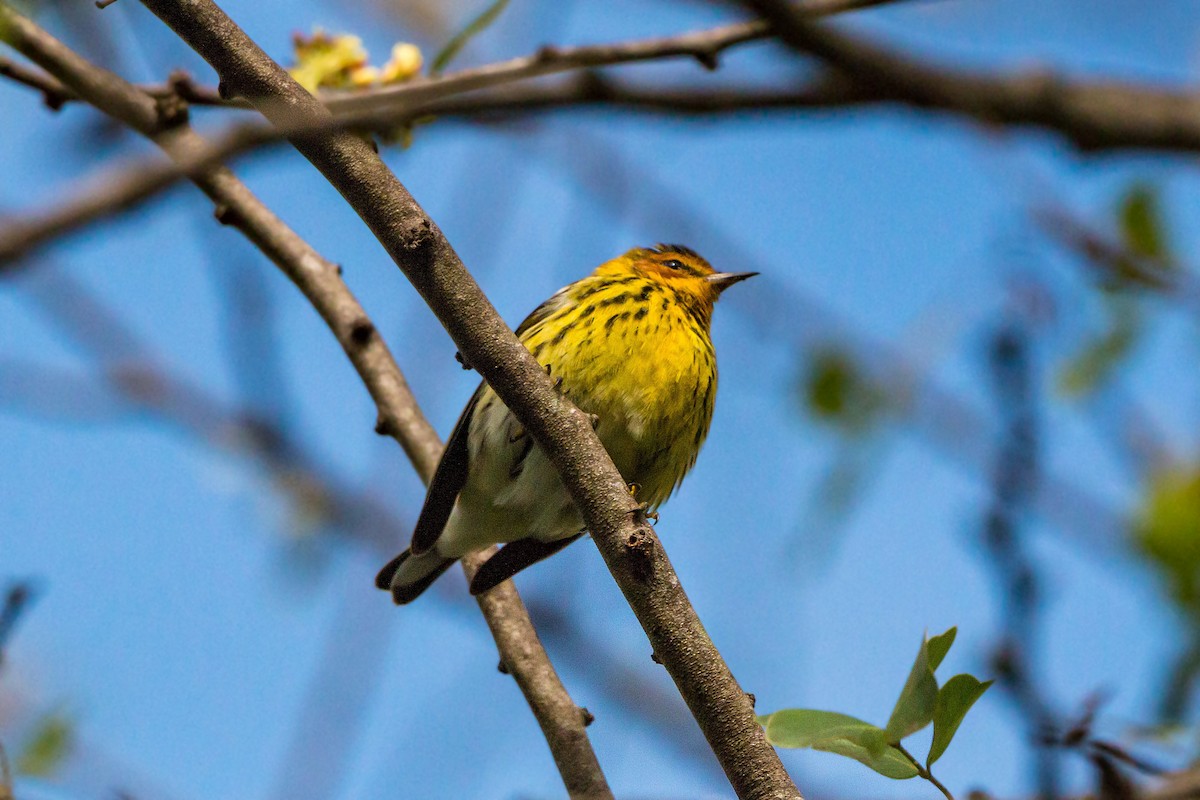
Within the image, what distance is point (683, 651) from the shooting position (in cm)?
244

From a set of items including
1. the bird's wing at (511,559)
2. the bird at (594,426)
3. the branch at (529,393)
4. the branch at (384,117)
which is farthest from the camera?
the bird at (594,426)

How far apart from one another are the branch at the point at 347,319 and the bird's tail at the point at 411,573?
689 mm

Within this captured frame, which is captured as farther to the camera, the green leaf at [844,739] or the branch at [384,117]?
the green leaf at [844,739]

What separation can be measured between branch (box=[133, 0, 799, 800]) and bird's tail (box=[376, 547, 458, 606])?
2310mm

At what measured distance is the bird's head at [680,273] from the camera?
17.6 feet

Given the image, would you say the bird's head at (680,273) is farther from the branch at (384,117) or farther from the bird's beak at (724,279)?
the branch at (384,117)

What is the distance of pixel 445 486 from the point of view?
4074 millimetres

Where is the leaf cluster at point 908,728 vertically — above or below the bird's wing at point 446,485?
below

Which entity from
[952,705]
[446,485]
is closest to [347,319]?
[446,485]

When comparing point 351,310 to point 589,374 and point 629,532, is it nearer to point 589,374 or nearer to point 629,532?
point 589,374

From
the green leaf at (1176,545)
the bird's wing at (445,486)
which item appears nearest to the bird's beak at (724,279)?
the bird's wing at (445,486)

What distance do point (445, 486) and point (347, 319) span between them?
0.69 m

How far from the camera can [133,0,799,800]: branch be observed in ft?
7.40

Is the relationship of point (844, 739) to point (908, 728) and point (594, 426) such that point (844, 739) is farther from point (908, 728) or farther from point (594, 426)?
point (594, 426)
